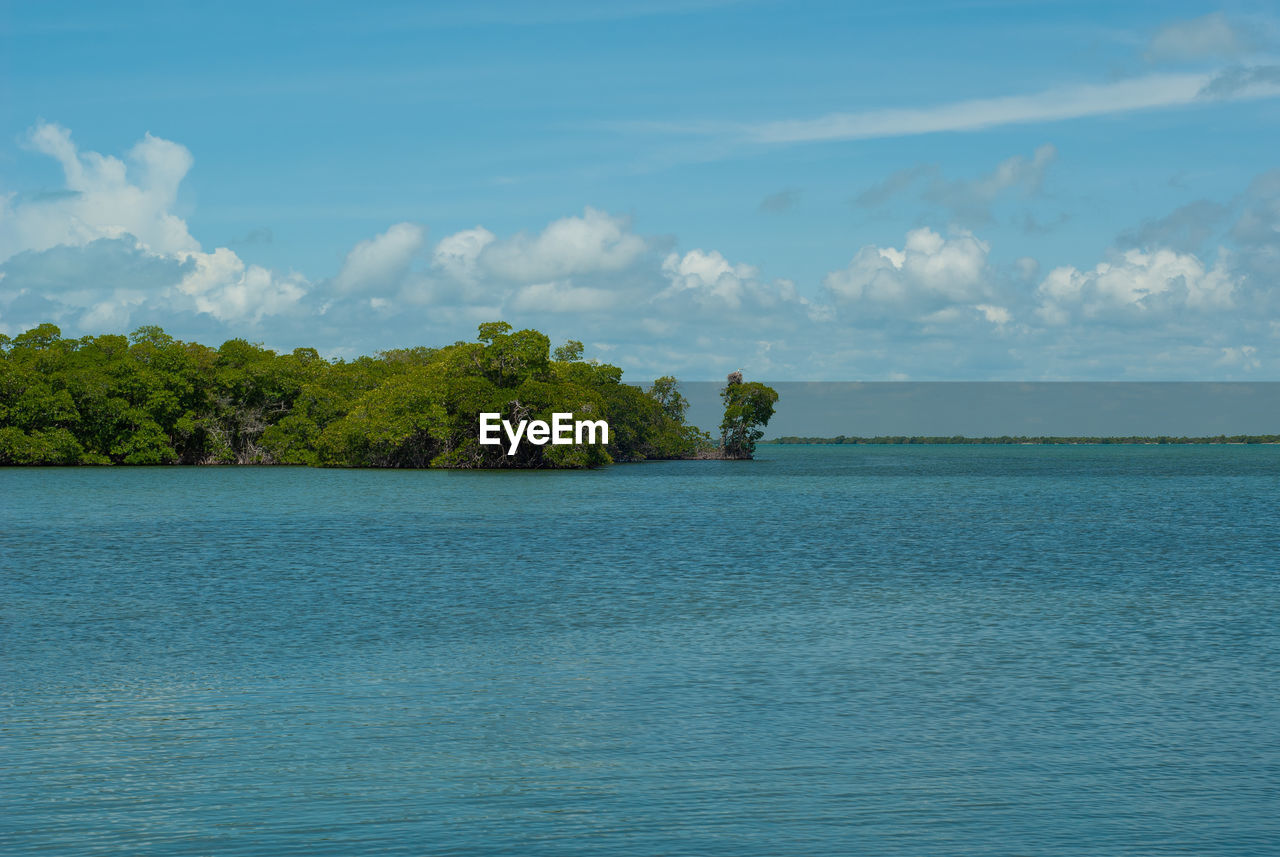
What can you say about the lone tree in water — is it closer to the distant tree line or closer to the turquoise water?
the distant tree line

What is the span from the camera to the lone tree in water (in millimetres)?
130000

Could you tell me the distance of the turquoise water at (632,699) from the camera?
1088 cm

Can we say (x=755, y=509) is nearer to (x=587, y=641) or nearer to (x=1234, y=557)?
(x=1234, y=557)

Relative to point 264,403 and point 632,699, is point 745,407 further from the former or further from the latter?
point 632,699

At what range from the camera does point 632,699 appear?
15.9 meters

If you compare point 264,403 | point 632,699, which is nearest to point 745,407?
point 264,403

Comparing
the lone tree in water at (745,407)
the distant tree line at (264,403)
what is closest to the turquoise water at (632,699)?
the distant tree line at (264,403)

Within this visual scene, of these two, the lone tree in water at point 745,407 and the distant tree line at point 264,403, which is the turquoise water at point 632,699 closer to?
the distant tree line at point 264,403

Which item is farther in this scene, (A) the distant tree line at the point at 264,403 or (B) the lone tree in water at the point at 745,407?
(B) the lone tree in water at the point at 745,407

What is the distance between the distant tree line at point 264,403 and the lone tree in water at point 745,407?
26556 millimetres

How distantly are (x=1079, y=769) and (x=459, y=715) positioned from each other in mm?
7500

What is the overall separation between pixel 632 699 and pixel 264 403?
305 ft

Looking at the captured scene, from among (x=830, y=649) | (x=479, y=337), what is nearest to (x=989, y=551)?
(x=830, y=649)

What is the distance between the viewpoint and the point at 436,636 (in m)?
21.1
